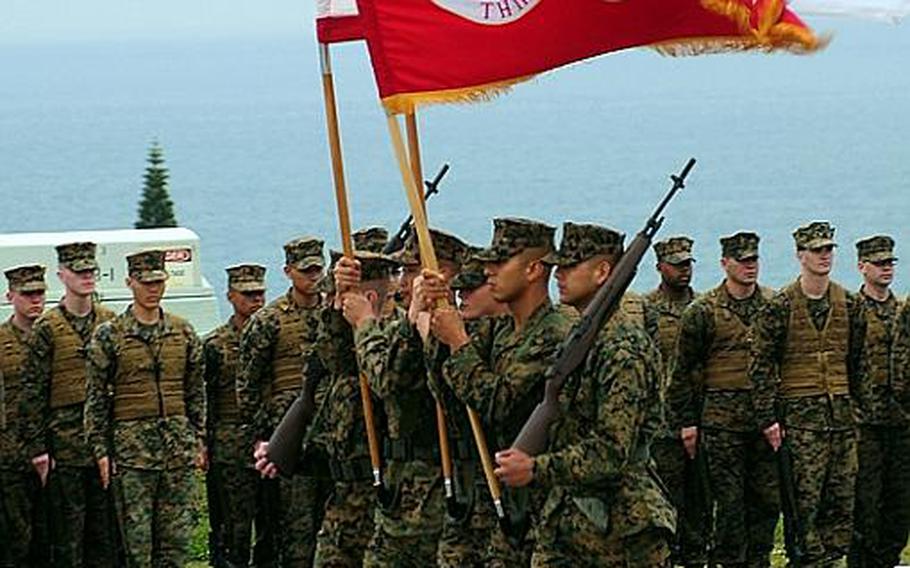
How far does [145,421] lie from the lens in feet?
42.9

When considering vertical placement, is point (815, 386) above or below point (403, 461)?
below

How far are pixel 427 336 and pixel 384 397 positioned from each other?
606mm

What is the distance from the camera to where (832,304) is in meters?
13.2

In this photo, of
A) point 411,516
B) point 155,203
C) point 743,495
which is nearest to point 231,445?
point 743,495

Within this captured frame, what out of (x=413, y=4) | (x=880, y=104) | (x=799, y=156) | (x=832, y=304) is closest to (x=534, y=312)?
(x=413, y=4)

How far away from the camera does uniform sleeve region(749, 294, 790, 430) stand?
13109 mm

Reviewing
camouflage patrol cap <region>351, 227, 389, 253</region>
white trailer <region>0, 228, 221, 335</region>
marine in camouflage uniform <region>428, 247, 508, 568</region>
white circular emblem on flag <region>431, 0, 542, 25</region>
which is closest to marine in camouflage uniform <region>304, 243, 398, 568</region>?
marine in camouflage uniform <region>428, 247, 508, 568</region>

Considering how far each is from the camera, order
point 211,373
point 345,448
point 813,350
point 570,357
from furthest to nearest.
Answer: point 211,373 < point 813,350 < point 345,448 < point 570,357

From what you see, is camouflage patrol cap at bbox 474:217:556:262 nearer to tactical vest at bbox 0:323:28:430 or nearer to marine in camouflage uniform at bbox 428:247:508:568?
marine in camouflage uniform at bbox 428:247:508:568

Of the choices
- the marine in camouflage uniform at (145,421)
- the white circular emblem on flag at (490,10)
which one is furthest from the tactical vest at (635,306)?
the white circular emblem on flag at (490,10)

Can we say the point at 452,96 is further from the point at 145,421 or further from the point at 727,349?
the point at 727,349

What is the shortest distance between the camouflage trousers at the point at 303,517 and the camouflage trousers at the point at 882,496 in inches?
115

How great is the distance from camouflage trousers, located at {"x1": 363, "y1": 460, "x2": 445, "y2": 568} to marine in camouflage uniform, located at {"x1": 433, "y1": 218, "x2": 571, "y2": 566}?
782 millimetres

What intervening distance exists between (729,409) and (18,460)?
3855 mm
